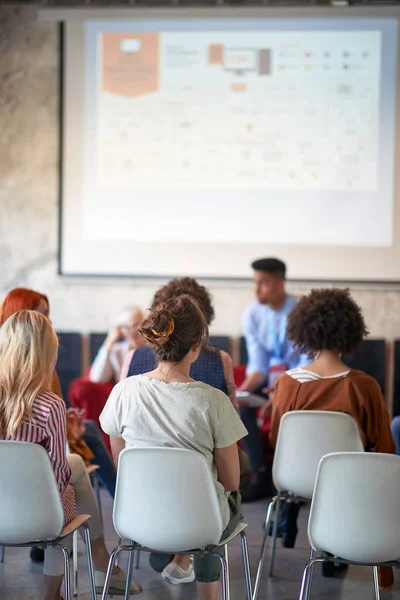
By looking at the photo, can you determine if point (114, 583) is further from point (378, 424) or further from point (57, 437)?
point (378, 424)

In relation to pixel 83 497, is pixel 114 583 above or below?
below

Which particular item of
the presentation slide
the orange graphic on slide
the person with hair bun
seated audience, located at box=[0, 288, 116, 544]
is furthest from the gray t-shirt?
the orange graphic on slide

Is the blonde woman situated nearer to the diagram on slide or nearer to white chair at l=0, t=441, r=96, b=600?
white chair at l=0, t=441, r=96, b=600

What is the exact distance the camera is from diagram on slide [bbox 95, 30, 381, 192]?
5660mm

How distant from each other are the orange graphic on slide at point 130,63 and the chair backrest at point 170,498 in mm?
4043

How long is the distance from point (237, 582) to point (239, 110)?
140 inches

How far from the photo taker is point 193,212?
5883 mm

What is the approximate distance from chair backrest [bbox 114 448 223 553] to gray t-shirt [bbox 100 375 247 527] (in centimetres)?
11

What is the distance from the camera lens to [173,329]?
2479mm

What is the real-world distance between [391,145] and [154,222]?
5.90 feet

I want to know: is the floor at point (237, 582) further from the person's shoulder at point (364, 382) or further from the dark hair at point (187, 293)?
the dark hair at point (187, 293)

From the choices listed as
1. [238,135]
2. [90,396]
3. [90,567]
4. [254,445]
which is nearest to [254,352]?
[254,445]

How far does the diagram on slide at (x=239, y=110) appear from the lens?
566 centimetres

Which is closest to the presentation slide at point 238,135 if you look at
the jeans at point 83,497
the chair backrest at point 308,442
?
the chair backrest at point 308,442
